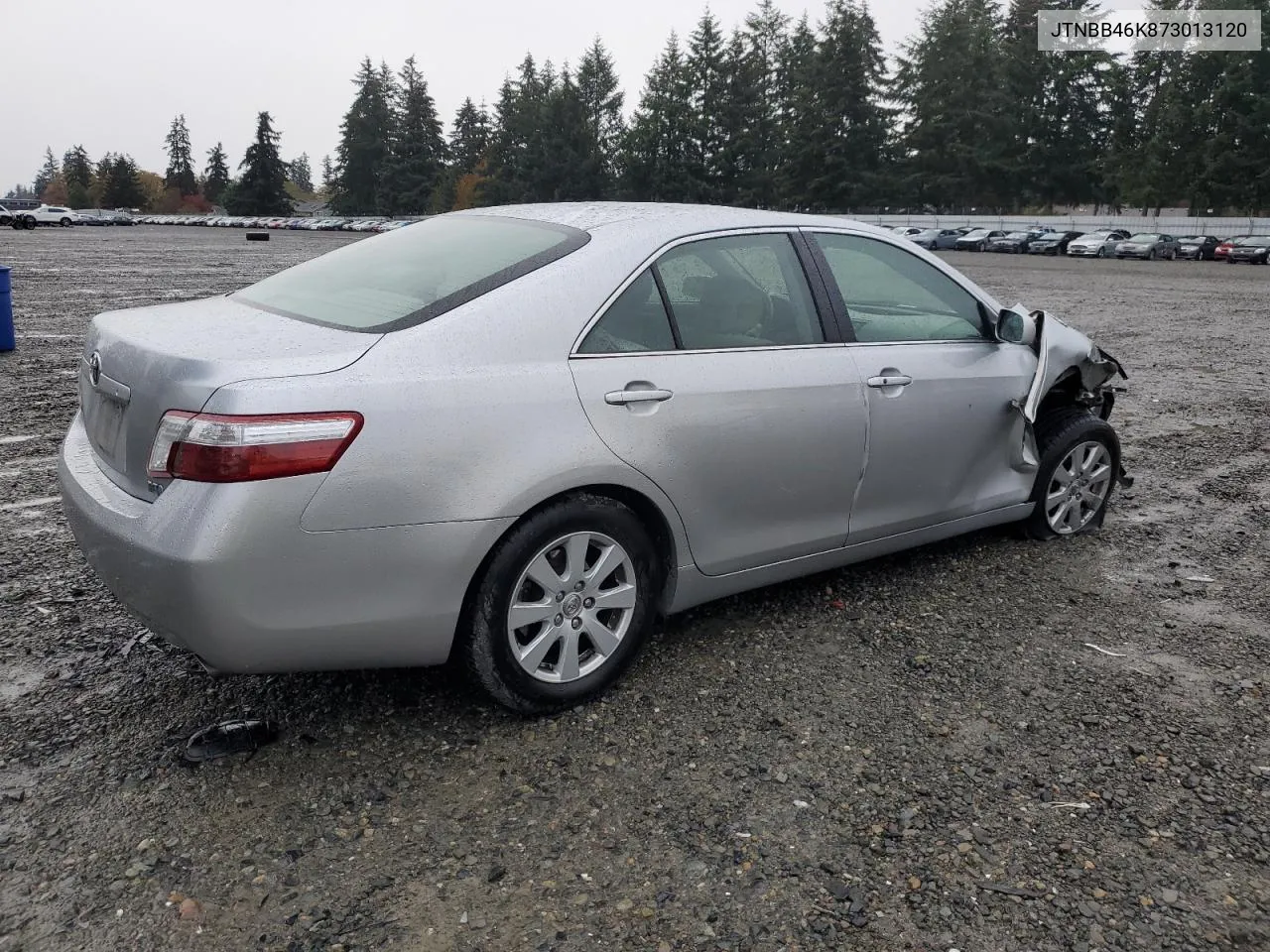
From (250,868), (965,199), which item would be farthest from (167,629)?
(965,199)

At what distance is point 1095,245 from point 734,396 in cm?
4899

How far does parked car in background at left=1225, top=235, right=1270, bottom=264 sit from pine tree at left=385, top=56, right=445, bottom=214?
266ft

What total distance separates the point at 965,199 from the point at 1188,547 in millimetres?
83452

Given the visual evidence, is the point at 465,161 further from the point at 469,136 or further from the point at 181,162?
the point at 181,162

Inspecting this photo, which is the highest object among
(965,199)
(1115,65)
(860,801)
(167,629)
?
(1115,65)

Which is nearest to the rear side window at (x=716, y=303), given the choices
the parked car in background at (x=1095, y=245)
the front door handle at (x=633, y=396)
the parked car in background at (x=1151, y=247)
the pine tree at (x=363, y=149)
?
the front door handle at (x=633, y=396)

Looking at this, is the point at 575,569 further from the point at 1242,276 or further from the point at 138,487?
the point at 1242,276

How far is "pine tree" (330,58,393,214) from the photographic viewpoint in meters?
112

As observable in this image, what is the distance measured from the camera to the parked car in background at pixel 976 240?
174 ft

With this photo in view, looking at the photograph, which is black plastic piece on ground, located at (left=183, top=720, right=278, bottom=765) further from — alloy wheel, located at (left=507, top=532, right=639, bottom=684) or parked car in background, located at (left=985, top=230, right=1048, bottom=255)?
parked car in background, located at (left=985, top=230, right=1048, bottom=255)

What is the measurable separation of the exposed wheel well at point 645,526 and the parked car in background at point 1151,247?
47.2 meters

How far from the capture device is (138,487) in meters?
3.01

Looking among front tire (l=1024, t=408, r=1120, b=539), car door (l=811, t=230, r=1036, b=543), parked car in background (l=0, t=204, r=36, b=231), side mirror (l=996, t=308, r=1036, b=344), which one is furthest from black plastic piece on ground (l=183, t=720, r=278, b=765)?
parked car in background (l=0, t=204, r=36, b=231)

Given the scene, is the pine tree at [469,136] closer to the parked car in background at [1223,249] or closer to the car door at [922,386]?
the parked car in background at [1223,249]
